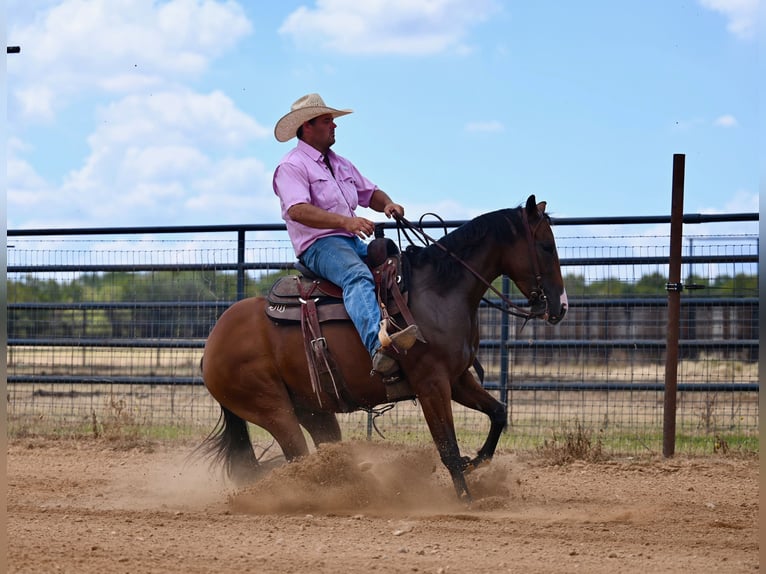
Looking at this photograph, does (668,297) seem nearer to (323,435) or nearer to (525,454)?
(525,454)

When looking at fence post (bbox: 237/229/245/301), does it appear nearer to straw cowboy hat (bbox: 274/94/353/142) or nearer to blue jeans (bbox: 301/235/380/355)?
straw cowboy hat (bbox: 274/94/353/142)

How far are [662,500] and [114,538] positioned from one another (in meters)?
3.74

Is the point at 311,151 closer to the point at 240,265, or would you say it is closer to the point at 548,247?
the point at 548,247

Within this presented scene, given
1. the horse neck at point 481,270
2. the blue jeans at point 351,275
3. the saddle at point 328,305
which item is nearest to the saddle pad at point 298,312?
the saddle at point 328,305

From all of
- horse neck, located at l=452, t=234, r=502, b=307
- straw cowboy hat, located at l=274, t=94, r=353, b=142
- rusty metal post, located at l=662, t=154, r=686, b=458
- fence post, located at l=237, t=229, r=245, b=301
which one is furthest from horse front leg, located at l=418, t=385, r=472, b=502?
fence post, located at l=237, t=229, r=245, b=301

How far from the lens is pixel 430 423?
6.41 meters

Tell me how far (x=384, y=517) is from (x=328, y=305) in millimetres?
1484

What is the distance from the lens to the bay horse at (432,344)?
6.41 metres

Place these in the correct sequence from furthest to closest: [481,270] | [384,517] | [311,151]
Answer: [311,151] → [481,270] → [384,517]

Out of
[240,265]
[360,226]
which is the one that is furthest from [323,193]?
[240,265]

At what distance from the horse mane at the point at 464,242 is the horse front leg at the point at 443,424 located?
2.60ft

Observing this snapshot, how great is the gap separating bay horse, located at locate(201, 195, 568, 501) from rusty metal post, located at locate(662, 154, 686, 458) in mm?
2477

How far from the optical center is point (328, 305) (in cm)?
664

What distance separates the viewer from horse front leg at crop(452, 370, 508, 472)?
6762 mm
